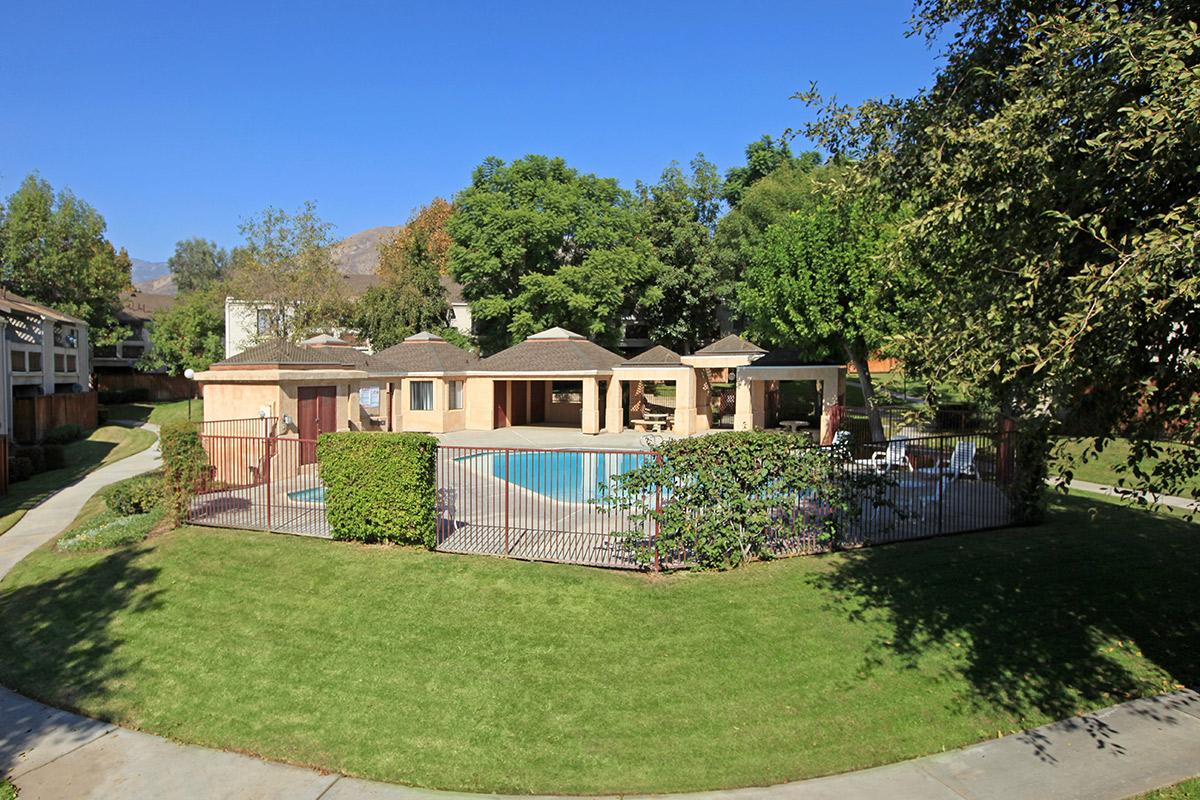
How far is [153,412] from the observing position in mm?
41500

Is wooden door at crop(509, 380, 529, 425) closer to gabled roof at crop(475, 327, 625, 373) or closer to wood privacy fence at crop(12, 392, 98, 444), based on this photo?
gabled roof at crop(475, 327, 625, 373)

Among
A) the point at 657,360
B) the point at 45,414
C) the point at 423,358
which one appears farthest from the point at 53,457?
the point at 657,360

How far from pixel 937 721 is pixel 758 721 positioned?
161 centimetres

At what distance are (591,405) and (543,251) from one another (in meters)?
12.5

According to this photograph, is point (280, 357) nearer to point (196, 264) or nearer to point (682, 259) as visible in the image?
point (682, 259)

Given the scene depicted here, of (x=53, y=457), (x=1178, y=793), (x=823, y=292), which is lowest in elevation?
(x=1178, y=793)

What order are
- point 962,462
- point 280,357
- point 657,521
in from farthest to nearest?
point 280,357
point 962,462
point 657,521

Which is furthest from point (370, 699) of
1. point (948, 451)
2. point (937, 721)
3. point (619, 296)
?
point (619, 296)

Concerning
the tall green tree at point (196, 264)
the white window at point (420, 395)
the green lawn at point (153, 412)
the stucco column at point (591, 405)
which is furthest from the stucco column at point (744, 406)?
the tall green tree at point (196, 264)

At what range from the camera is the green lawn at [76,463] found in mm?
17314

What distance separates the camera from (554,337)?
3303 cm

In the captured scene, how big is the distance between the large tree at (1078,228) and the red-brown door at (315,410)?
1670 cm

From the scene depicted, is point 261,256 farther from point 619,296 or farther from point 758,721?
point 758,721

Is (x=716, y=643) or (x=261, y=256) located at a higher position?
(x=261, y=256)
